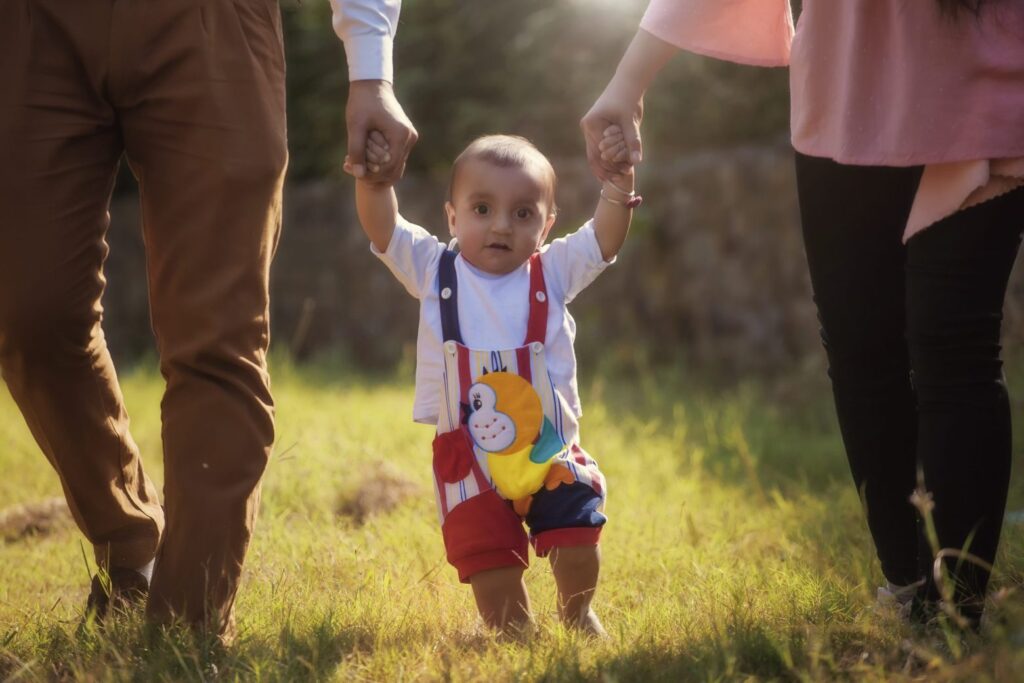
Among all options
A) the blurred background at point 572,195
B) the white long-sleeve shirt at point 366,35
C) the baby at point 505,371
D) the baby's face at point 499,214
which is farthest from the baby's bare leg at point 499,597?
the blurred background at point 572,195

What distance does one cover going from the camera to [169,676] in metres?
2.04

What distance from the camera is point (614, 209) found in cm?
252

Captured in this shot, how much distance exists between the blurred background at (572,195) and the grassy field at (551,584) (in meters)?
1.43

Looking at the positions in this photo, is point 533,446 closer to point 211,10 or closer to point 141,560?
point 141,560

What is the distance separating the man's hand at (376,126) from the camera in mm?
2299

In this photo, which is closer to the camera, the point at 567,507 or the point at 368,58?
the point at 368,58

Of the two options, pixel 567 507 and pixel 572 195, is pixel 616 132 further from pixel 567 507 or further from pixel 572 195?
pixel 572 195

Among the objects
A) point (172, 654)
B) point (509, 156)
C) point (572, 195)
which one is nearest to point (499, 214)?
point (509, 156)

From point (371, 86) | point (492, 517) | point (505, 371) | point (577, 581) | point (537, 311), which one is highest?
point (371, 86)

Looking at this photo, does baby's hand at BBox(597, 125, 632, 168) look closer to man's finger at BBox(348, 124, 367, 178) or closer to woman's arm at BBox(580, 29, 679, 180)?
woman's arm at BBox(580, 29, 679, 180)

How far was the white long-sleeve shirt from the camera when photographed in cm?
233

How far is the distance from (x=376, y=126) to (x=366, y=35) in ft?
0.63

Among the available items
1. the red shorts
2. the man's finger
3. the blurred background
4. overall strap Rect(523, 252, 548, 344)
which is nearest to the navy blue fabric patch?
the red shorts

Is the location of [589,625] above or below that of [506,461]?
below
